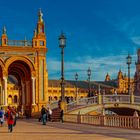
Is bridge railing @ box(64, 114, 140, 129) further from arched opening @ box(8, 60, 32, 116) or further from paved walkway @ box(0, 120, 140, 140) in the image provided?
arched opening @ box(8, 60, 32, 116)

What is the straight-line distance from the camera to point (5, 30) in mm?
52094

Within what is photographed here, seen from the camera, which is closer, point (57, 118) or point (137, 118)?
point (137, 118)

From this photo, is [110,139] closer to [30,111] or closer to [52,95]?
[30,111]

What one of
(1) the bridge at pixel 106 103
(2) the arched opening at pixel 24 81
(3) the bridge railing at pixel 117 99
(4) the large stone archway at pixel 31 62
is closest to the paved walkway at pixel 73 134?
(1) the bridge at pixel 106 103

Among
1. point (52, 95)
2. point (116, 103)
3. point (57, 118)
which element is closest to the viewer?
point (57, 118)

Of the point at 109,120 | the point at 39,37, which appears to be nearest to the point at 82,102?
the point at 39,37

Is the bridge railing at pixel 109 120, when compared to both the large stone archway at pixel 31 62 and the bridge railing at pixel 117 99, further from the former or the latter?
the large stone archway at pixel 31 62

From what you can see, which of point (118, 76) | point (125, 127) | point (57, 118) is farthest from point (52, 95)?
point (125, 127)

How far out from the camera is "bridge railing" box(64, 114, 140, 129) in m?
27.0

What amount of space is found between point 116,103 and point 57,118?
34.8 feet

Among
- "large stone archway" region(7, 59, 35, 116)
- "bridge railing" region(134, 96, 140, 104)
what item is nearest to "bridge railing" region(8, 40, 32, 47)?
"large stone archway" region(7, 59, 35, 116)

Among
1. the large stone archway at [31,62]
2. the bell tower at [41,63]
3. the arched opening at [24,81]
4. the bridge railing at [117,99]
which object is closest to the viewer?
the bridge railing at [117,99]

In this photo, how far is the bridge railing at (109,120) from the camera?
27031 mm

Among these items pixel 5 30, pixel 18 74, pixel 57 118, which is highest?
pixel 5 30
